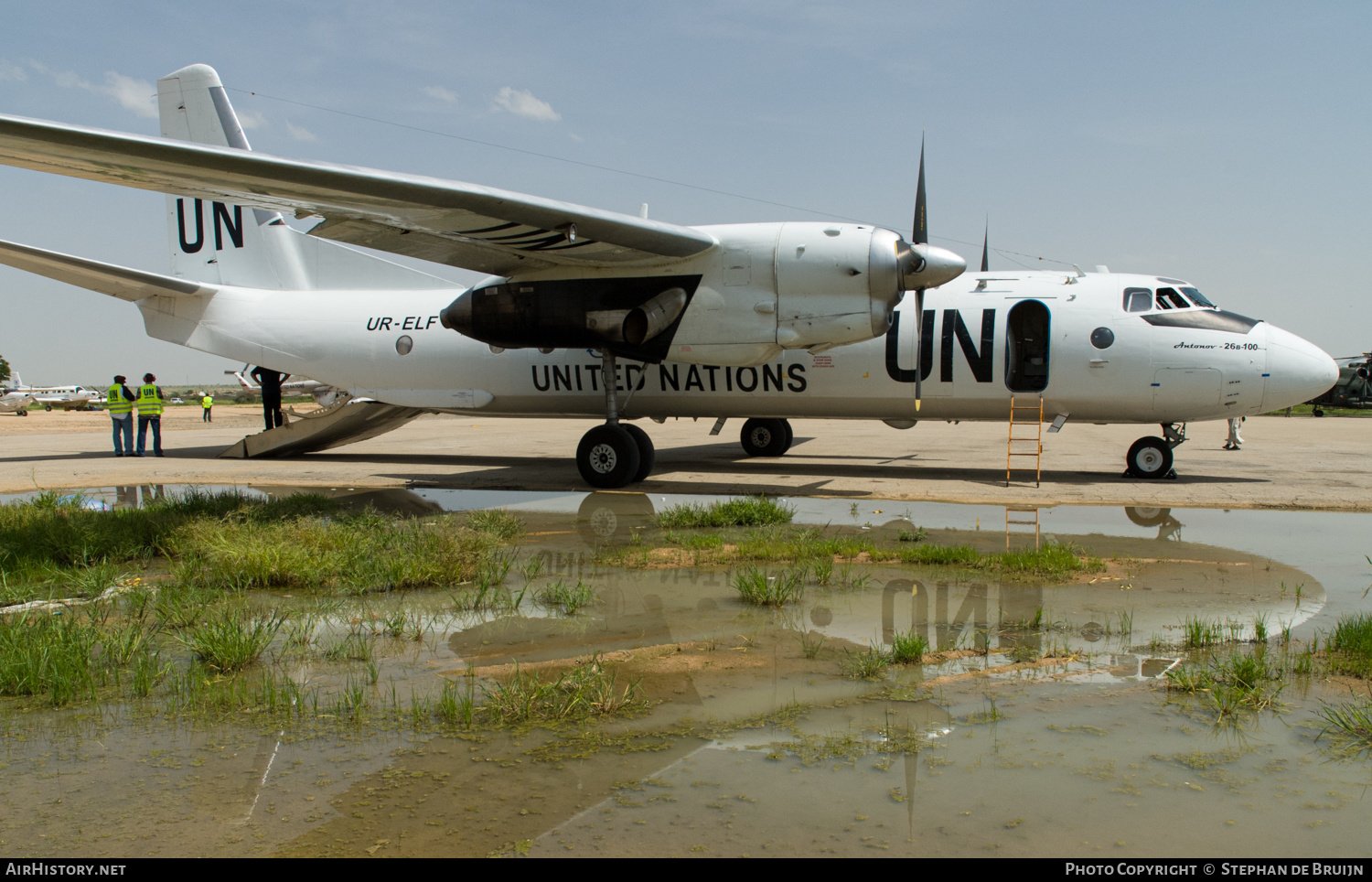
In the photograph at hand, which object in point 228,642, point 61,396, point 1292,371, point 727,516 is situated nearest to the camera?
point 228,642

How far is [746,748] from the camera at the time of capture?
3416 millimetres

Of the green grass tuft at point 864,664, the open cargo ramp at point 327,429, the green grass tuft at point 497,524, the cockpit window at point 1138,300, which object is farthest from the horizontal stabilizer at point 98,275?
the cockpit window at point 1138,300

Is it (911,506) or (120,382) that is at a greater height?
(120,382)

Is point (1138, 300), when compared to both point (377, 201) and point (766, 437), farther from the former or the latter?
point (377, 201)

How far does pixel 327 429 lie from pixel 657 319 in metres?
8.86

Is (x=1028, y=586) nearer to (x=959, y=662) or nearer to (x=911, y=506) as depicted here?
(x=959, y=662)

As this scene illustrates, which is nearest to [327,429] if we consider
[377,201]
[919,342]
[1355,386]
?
[377,201]

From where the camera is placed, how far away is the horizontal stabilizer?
14422 mm

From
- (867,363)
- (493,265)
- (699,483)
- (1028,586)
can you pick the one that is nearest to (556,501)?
(699,483)

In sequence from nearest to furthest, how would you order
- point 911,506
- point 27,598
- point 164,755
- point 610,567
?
point 164,755 < point 27,598 < point 610,567 < point 911,506

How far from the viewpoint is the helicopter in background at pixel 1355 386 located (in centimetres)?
4256

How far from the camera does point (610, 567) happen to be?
274 inches

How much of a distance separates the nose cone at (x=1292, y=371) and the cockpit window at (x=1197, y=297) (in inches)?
33.8

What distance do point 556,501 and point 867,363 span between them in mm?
5465
